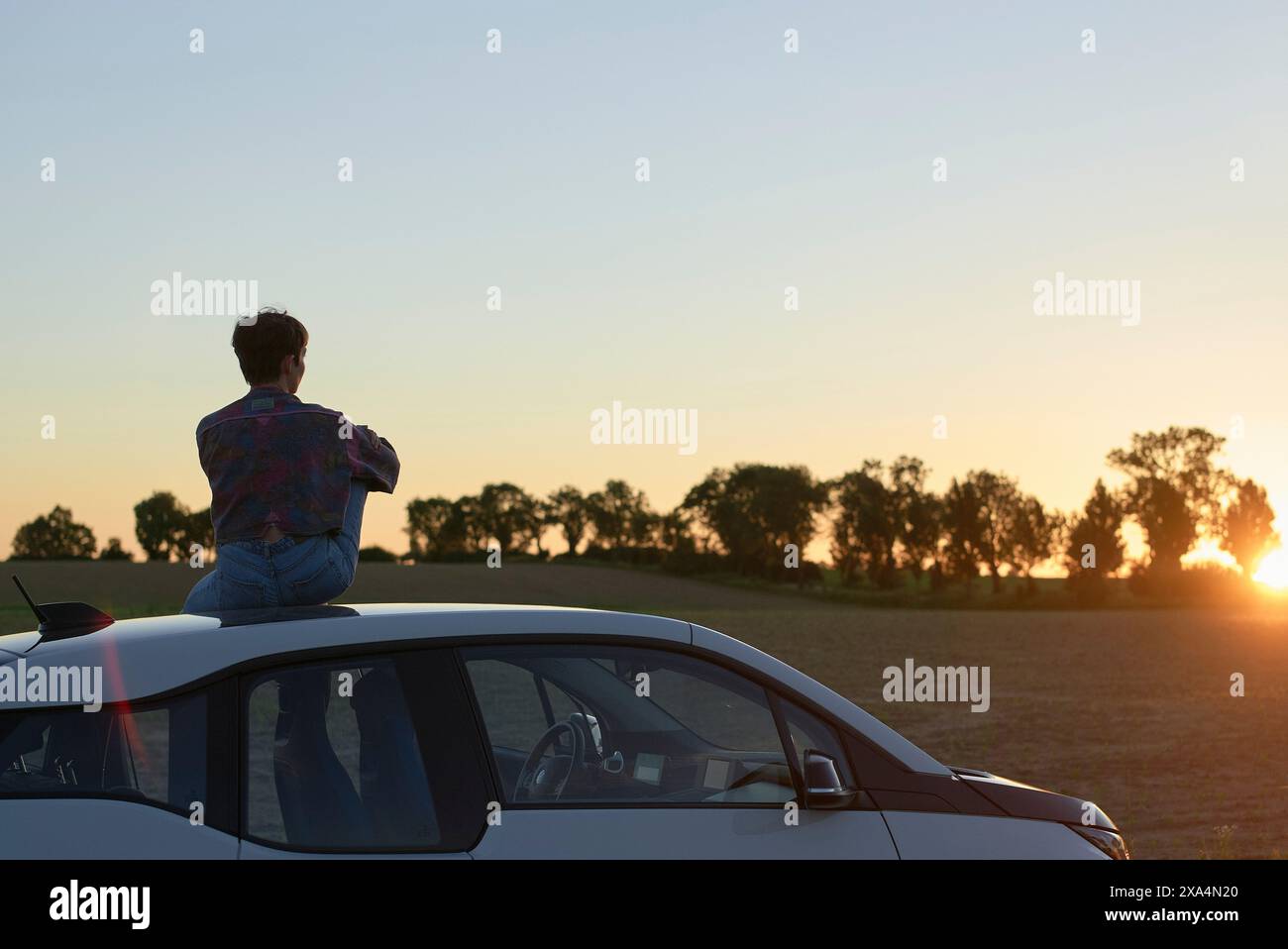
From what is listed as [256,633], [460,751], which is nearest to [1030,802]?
[460,751]

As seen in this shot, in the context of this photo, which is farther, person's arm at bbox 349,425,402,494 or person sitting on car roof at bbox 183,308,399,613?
person's arm at bbox 349,425,402,494

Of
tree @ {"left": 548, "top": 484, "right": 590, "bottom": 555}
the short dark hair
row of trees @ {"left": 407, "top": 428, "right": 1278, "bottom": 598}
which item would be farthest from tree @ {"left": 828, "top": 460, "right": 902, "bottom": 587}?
the short dark hair

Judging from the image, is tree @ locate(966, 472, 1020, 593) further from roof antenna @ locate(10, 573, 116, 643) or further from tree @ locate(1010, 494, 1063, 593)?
roof antenna @ locate(10, 573, 116, 643)

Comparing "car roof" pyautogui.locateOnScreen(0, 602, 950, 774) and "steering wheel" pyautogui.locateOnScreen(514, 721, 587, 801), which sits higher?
"car roof" pyautogui.locateOnScreen(0, 602, 950, 774)

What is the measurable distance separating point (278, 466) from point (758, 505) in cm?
10281

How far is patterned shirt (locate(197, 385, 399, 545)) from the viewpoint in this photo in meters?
4.46

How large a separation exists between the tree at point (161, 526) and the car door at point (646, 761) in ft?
240

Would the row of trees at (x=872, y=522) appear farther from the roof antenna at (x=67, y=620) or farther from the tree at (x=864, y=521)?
the roof antenna at (x=67, y=620)

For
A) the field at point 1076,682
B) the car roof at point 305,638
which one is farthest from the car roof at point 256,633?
the field at point 1076,682

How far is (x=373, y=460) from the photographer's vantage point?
4719 mm

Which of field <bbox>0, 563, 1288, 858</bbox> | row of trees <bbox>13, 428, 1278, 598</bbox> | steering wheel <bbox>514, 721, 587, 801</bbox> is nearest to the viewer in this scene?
steering wheel <bbox>514, 721, 587, 801</bbox>

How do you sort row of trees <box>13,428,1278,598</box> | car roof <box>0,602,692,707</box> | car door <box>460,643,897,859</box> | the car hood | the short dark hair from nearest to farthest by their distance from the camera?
car roof <box>0,602,692,707</box>
car door <box>460,643,897,859</box>
the car hood
the short dark hair
row of trees <box>13,428,1278,598</box>
